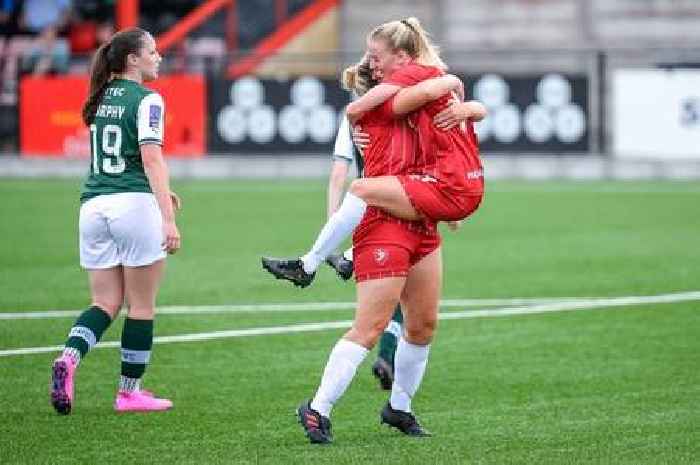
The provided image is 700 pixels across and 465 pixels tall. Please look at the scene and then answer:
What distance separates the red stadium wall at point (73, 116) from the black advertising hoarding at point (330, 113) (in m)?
0.28

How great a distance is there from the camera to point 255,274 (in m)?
16.8

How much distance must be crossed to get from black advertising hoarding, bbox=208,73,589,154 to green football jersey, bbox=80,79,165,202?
17987 mm

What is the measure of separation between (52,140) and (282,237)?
1060 centimetres

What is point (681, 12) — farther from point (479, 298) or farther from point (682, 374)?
point (682, 374)

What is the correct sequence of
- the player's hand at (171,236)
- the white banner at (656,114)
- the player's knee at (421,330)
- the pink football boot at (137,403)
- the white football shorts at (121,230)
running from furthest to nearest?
the white banner at (656,114)
the pink football boot at (137,403)
the white football shorts at (121,230)
the player's hand at (171,236)
the player's knee at (421,330)

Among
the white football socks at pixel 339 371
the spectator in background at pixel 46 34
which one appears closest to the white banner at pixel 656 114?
the spectator in background at pixel 46 34

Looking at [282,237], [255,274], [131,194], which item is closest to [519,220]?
[282,237]

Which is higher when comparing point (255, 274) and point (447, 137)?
point (447, 137)

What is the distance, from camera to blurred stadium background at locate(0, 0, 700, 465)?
9.31 meters

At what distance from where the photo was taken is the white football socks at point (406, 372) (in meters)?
8.98

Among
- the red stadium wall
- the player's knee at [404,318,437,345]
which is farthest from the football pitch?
the red stadium wall

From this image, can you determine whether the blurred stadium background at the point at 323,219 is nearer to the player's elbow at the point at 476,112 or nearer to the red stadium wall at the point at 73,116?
the red stadium wall at the point at 73,116

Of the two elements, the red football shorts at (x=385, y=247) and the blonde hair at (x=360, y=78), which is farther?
the blonde hair at (x=360, y=78)

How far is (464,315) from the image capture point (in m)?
13.9
